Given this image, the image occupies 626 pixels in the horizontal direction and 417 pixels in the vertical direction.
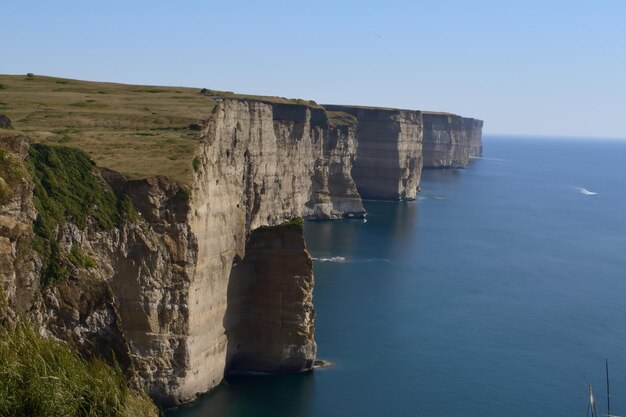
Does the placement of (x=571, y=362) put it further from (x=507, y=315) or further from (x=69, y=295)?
(x=69, y=295)

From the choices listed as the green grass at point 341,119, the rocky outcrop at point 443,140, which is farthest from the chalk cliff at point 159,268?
the rocky outcrop at point 443,140

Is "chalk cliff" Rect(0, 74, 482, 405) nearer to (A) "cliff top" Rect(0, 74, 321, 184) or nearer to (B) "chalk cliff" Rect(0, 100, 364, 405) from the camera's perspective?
(B) "chalk cliff" Rect(0, 100, 364, 405)

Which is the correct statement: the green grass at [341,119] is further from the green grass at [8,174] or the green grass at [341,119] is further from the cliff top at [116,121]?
the green grass at [8,174]

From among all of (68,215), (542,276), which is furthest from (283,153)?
(68,215)

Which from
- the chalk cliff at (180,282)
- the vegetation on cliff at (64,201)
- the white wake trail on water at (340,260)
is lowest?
the white wake trail on water at (340,260)

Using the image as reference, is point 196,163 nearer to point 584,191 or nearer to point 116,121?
point 116,121
